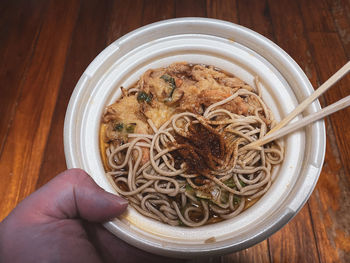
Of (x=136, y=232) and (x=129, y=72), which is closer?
(x=136, y=232)

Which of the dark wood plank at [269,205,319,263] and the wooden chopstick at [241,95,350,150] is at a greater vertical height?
the wooden chopstick at [241,95,350,150]

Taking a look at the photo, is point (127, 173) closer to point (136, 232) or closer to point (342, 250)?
point (136, 232)

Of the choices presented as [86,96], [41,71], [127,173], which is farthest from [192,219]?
[41,71]

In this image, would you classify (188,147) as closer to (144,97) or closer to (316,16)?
(144,97)

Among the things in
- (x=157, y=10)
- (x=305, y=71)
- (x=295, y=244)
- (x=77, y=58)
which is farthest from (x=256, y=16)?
(x=295, y=244)

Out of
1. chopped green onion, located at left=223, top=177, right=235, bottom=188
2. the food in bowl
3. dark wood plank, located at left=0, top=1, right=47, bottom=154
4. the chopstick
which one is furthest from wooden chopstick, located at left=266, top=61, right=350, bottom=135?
dark wood plank, located at left=0, top=1, right=47, bottom=154

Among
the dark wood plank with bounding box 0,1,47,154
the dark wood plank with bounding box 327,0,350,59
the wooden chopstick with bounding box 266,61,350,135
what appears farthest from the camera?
the dark wood plank with bounding box 327,0,350,59

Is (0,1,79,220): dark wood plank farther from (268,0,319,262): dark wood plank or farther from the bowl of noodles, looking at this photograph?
(268,0,319,262): dark wood plank
